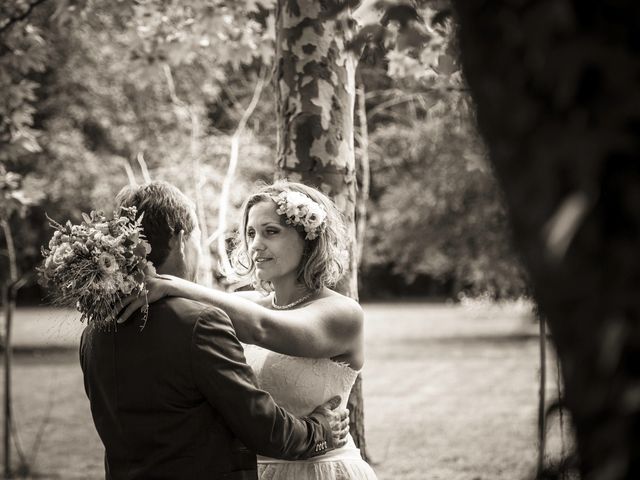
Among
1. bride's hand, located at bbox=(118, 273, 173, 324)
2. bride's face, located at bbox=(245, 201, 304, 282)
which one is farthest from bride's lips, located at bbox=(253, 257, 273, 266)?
bride's hand, located at bbox=(118, 273, 173, 324)

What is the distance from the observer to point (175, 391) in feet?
9.20

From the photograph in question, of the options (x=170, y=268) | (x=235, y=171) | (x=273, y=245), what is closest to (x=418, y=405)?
(x=235, y=171)

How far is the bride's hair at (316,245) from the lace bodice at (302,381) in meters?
0.35

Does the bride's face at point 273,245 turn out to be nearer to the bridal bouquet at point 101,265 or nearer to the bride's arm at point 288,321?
the bride's arm at point 288,321

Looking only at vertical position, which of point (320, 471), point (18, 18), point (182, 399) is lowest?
point (320, 471)

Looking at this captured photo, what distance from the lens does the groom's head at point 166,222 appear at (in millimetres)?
2959

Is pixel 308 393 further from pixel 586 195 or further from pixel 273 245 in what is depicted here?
pixel 586 195

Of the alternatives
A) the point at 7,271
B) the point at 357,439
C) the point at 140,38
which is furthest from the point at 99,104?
the point at 357,439

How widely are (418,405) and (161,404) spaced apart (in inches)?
459

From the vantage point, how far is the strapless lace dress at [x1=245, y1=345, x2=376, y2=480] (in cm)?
344

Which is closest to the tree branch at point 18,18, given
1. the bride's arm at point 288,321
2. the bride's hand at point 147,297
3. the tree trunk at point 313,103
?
the tree trunk at point 313,103

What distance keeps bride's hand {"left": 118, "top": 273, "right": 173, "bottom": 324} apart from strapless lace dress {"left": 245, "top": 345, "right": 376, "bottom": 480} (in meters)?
0.79

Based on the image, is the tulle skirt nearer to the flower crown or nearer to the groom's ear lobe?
the flower crown

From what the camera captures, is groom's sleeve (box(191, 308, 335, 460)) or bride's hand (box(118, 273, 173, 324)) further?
bride's hand (box(118, 273, 173, 324))
